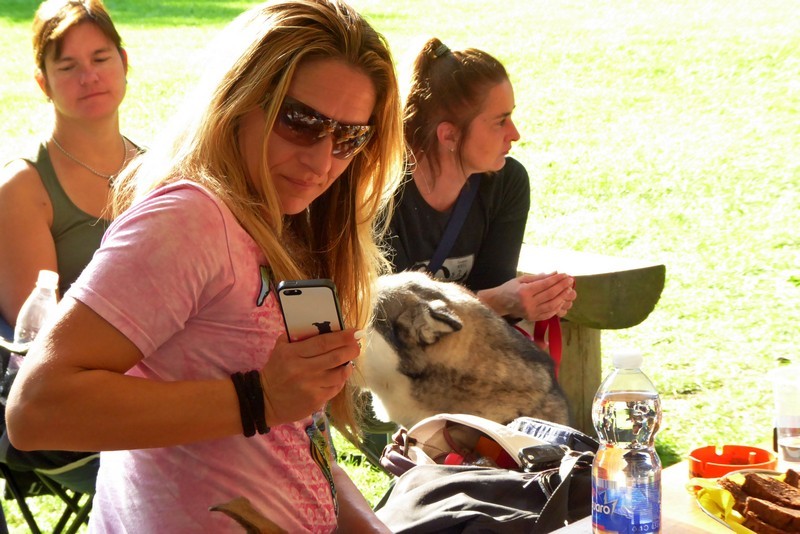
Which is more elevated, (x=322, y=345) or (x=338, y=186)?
(x=338, y=186)

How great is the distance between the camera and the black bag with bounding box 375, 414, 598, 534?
2217 millimetres

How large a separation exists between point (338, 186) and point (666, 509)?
0.94 meters

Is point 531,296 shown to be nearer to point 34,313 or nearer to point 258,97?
point 34,313

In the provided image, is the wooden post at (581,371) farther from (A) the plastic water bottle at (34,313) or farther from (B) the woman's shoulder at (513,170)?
(A) the plastic water bottle at (34,313)

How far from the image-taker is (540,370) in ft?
11.3

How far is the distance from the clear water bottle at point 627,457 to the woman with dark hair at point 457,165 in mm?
1235

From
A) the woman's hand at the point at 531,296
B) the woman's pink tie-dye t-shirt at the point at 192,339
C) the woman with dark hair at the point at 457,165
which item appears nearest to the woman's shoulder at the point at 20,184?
the woman with dark hair at the point at 457,165

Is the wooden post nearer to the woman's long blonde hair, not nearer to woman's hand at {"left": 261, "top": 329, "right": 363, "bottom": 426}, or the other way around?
the woman's long blonde hair

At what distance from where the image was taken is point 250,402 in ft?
5.19

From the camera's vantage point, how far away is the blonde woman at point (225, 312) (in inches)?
59.0

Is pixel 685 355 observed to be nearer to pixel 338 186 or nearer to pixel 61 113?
pixel 61 113

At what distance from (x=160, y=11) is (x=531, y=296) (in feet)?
48.2

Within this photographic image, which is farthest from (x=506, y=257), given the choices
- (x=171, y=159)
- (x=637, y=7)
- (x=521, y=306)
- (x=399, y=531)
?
(x=637, y=7)

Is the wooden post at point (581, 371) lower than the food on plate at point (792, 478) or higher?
lower
